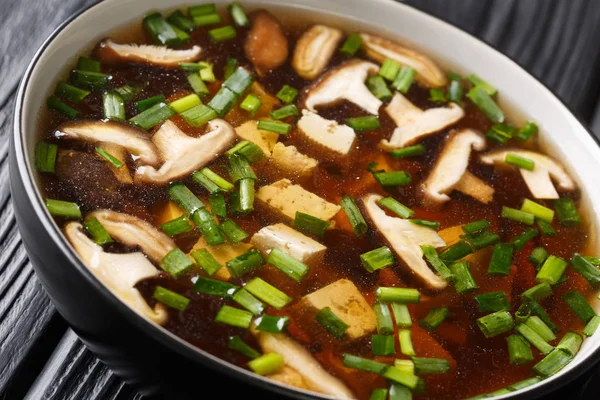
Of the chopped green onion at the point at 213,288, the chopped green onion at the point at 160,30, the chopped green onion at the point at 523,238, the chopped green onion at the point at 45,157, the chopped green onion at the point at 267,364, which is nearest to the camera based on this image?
the chopped green onion at the point at 267,364

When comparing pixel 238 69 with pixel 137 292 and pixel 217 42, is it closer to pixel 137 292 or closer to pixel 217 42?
pixel 217 42

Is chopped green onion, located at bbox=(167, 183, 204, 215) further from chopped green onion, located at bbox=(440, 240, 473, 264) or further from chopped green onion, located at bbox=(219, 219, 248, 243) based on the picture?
chopped green onion, located at bbox=(440, 240, 473, 264)

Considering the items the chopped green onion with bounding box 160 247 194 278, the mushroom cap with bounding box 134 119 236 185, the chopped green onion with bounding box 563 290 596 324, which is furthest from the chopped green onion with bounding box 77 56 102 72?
the chopped green onion with bounding box 563 290 596 324

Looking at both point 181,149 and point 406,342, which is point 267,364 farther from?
point 181,149

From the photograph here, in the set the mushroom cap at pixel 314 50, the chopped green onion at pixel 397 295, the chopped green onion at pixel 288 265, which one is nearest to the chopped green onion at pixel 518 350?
the chopped green onion at pixel 397 295

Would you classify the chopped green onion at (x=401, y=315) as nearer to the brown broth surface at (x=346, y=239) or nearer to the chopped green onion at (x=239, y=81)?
the brown broth surface at (x=346, y=239)

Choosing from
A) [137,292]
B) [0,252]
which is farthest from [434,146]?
[0,252]

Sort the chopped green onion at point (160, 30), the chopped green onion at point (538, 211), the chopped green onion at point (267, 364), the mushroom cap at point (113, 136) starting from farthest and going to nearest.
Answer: the chopped green onion at point (160, 30) < the chopped green onion at point (538, 211) < the mushroom cap at point (113, 136) < the chopped green onion at point (267, 364)
